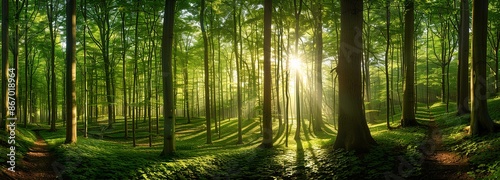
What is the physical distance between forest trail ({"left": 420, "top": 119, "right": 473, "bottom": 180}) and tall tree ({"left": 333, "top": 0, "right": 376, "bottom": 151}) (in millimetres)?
1772

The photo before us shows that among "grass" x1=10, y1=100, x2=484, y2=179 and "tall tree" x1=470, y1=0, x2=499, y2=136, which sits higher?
"tall tree" x1=470, y1=0, x2=499, y2=136

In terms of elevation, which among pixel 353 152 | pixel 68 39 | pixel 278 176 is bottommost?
pixel 278 176

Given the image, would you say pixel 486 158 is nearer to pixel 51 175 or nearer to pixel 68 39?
pixel 51 175

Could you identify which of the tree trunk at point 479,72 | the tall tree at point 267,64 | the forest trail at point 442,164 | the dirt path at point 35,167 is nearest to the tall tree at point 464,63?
the tree trunk at point 479,72

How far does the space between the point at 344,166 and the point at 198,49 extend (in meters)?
21.8

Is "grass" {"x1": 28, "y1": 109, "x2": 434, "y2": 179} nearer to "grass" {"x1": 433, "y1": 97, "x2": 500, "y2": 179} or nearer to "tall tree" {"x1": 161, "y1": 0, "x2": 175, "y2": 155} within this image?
"grass" {"x1": 433, "y1": 97, "x2": 500, "y2": 179}

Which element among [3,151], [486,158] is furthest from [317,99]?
[3,151]

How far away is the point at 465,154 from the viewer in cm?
769

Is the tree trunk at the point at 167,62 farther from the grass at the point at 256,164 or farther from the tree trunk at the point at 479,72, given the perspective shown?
the tree trunk at the point at 479,72

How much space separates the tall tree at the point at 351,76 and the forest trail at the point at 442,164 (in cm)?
177

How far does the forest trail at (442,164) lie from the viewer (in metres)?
6.50

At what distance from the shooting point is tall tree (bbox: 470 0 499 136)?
8648mm

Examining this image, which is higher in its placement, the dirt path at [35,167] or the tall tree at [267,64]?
the tall tree at [267,64]

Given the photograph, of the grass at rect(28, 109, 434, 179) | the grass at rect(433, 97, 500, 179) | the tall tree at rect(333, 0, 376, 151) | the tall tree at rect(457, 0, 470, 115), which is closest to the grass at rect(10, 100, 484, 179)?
the grass at rect(28, 109, 434, 179)
